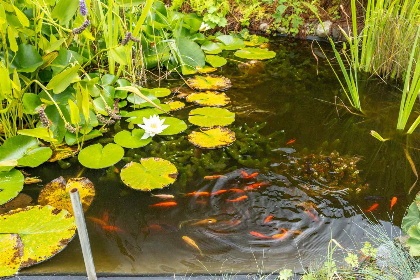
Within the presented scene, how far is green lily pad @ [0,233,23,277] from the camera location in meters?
1.43

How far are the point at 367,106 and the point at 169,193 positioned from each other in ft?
5.61

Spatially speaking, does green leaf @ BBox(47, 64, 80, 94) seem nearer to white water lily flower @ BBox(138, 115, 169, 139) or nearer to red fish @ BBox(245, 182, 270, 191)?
white water lily flower @ BBox(138, 115, 169, 139)

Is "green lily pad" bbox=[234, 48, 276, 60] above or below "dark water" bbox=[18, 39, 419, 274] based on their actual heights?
above

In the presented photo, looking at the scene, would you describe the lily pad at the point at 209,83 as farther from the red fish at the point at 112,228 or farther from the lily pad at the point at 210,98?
the red fish at the point at 112,228

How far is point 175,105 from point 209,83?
467 mm

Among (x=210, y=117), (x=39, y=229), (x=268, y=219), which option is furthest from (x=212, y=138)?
(x=39, y=229)

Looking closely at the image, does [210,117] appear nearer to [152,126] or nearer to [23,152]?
[152,126]

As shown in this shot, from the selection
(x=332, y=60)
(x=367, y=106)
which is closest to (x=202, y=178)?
(x=367, y=106)

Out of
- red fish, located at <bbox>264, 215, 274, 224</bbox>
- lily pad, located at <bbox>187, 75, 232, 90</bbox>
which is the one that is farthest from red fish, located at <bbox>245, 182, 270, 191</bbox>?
lily pad, located at <bbox>187, 75, 232, 90</bbox>

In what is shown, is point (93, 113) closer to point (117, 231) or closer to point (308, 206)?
point (117, 231)

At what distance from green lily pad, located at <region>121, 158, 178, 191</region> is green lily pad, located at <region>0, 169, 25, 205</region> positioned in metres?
0.50

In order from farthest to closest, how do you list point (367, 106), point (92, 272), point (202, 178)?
1. point (367, 106)
2. point (202, 178)
3. point (92, 272)

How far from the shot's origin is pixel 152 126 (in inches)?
90.4

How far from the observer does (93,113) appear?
2316 millimetres
